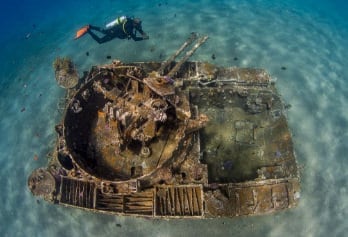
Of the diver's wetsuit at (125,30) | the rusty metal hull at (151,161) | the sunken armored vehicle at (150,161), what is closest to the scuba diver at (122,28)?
the diver's wetsuit at (125,30)

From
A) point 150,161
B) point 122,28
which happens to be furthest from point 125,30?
point 150,161

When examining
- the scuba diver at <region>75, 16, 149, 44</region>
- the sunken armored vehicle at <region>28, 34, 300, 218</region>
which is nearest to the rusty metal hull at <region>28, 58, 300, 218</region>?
the sunken armored vehicle at <region>28, 34, 300, 218</region>

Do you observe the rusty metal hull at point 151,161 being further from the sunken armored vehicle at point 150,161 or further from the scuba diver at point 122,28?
the scuba diver at point 122,28

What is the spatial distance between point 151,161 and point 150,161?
4cm

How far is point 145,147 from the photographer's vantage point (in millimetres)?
10469

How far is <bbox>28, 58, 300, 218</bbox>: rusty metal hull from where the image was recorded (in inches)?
392

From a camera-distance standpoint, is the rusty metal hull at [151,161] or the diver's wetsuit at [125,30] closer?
the rusty metal hull at [151,161]

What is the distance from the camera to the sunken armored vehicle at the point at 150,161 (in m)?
9.95

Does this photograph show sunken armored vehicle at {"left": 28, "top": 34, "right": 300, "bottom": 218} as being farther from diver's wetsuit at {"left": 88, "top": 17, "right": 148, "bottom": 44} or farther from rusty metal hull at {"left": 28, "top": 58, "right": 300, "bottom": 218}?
diver's wetsuit at {"left": 88, "top": 17, "right": 148, "bottom": 44}

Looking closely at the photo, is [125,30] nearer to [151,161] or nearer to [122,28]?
[122,28]

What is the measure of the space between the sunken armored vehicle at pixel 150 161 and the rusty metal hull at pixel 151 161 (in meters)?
0.04

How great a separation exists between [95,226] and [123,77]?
718 centimetres

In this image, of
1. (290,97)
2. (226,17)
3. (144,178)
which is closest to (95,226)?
(144,178)

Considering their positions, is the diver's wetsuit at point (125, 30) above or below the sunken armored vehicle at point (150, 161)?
above
